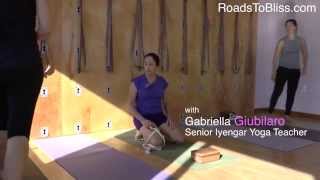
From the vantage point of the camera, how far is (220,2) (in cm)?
614

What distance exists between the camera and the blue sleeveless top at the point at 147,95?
14.2 feet

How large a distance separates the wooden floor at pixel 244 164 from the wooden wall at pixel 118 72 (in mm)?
582

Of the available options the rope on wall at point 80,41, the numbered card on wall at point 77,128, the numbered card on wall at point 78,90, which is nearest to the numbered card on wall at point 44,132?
the numbered card on wall at point 77,128

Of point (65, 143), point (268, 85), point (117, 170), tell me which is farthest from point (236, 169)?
point (268, 85)

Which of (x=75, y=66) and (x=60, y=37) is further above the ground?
(x=60, y=37)

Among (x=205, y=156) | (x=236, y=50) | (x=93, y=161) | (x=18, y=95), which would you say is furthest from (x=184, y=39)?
(x=18, y=95)

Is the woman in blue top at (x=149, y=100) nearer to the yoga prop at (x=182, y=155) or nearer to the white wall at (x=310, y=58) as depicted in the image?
the yoga prop at (x=182, y=155)

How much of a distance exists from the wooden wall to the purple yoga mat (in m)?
0.40

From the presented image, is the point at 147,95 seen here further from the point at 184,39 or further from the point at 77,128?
the point at 184,39

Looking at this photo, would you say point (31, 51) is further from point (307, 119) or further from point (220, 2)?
point (307, 119)

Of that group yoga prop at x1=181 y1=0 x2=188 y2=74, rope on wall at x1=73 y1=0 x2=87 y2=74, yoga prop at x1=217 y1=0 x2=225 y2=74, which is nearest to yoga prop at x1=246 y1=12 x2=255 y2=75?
yoga prop at x1=217 y1=0 x2=225 y2=74

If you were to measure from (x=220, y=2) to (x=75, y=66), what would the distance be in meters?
2.41

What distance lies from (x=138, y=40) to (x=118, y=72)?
48cm

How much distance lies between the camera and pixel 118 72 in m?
5.24
